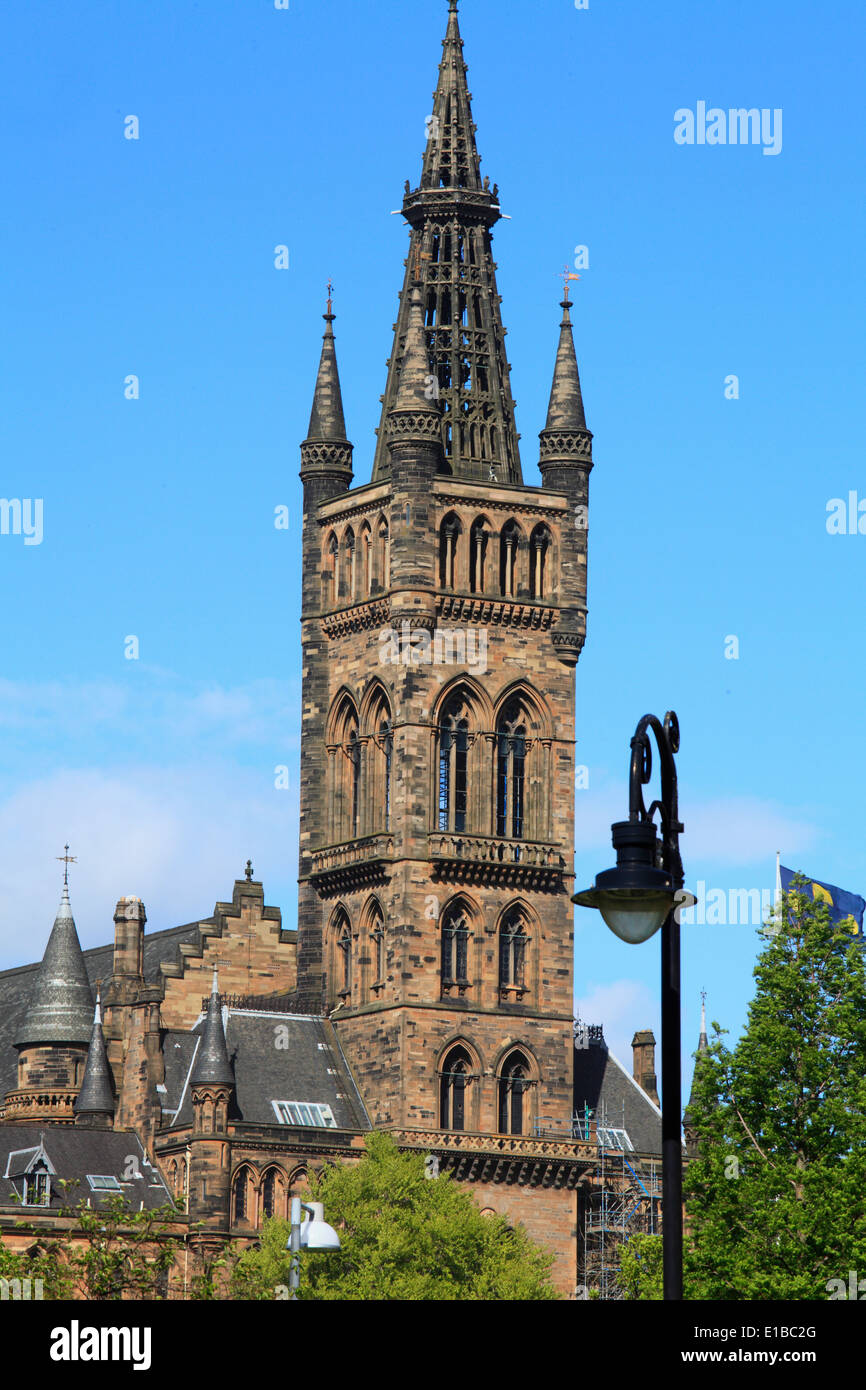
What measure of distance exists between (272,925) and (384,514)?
17.4 metres

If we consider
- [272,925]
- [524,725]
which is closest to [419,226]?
[524,725]

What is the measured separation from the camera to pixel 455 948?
11006cm

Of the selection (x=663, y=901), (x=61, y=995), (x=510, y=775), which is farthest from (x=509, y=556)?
(x=663, y=901)

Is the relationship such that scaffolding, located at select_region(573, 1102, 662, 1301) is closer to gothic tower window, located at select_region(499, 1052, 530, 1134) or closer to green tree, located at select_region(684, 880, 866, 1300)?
gothic tower window, located at select_region(499, 1052, 530, 1134)

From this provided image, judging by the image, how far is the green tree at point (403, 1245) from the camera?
91.9 metres

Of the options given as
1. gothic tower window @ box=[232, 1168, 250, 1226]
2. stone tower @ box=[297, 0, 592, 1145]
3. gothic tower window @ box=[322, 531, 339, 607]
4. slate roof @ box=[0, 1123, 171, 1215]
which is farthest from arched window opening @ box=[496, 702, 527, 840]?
slate roof @ box=[0, 1123, 171, 1215]

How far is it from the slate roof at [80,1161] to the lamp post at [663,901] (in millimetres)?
77382

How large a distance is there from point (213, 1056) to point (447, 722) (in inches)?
603

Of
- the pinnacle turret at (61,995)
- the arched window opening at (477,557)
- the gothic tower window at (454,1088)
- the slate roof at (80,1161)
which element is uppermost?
the arched window opening at (477,557)

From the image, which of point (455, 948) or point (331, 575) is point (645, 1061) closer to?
point (455, 948)

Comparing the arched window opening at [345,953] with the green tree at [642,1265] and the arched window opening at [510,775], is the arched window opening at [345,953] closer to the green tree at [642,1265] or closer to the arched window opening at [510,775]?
the arched window opening at [510,775]

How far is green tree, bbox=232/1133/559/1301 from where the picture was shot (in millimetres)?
91938

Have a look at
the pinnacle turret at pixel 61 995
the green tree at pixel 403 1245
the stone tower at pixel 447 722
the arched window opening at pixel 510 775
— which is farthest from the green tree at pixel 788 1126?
the pinnacle turret at pixel 61 995

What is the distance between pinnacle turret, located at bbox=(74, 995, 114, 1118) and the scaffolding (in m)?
17.7
